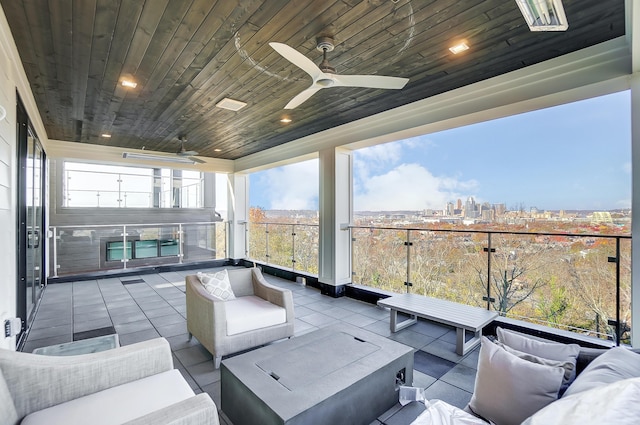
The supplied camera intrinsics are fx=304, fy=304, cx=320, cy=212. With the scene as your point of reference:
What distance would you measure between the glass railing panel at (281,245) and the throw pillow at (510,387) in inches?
210

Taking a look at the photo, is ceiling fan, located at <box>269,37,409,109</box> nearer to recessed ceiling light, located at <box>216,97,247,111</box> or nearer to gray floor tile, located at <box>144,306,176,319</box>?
recessed ceiling light, located at <box>216,97,247,111</box>

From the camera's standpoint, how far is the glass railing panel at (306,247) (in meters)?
6.09

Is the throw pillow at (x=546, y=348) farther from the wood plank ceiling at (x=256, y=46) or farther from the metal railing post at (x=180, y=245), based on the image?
the metal railing post at (x=180, y=245)

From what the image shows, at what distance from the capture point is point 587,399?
0.99 metres

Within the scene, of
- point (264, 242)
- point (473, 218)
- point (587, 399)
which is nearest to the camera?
point (587, 399)

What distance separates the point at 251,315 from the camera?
306 cm

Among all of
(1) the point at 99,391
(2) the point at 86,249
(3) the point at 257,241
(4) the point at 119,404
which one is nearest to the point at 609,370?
(4) the point at 119,404

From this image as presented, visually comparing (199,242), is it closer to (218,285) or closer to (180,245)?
(180,245)

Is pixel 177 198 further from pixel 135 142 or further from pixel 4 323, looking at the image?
pixel 4 323

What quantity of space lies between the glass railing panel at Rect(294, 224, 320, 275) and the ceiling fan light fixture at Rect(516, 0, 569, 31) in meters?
4.54

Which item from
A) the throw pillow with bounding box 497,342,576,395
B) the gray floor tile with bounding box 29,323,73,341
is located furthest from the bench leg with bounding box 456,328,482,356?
the gray floor tile with bounding box 29,323,73,341

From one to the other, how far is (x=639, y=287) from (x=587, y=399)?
2226mm

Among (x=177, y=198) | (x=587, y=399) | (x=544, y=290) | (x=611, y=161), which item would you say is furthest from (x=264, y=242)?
(x=587, y=399)

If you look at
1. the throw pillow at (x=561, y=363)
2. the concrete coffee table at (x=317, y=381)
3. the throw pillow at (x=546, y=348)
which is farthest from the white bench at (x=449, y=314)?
the throw pillow at (x=561, y=363)
